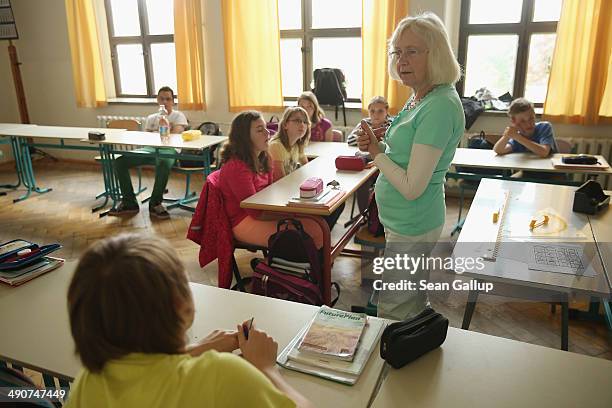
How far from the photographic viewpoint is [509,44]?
4816mm

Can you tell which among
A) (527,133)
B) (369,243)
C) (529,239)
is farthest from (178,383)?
(527,133)

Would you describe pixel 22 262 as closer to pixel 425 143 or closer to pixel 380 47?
pixel 425 143

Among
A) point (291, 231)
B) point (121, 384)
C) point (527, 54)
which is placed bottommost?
point (291, 231)

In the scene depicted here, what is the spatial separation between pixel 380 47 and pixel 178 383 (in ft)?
15.0

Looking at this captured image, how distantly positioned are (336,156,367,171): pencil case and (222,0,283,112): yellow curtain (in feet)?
7.92

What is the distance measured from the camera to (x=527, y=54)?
475 cm

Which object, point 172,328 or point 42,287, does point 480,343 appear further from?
point 42,287

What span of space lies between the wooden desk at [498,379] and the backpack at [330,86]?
4.16 metres

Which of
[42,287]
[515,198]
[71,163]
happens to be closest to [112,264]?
[42,287]

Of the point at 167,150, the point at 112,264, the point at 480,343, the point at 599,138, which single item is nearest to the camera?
the point at 112,264

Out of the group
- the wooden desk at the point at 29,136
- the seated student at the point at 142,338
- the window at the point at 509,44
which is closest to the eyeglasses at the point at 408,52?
the seated student at the point at 142,338

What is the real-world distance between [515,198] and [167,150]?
11.4 ft

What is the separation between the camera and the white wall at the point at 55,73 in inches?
226

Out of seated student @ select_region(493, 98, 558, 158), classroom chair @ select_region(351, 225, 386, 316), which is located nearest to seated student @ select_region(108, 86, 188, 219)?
classroom chair @ select_region(351, 225, 386, 316)
